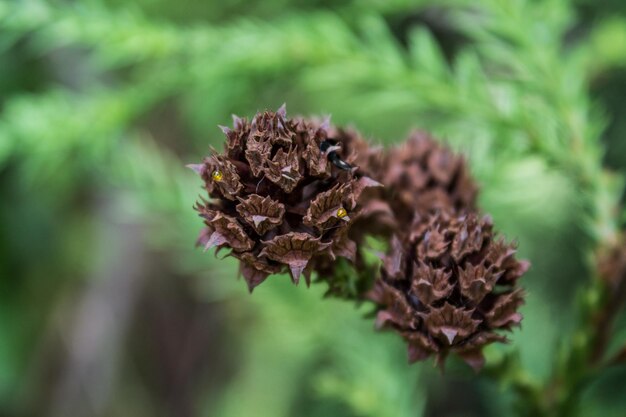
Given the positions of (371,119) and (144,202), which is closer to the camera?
(144,202)

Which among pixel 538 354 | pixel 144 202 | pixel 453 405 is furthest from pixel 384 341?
pixel 453 405

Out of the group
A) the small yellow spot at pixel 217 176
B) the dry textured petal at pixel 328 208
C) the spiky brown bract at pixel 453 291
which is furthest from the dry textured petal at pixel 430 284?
the small yellow spot at pixel 217 176

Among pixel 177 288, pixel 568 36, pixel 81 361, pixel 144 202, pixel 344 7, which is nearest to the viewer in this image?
pixel 144 202

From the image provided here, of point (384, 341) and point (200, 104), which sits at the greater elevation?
point (200, 104)

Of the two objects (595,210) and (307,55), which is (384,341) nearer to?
(595,210)

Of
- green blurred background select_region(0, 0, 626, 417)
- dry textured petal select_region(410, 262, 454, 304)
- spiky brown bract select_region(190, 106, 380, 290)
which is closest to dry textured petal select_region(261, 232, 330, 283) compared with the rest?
spiky brown bract select_region(190, 106, 380, 290)

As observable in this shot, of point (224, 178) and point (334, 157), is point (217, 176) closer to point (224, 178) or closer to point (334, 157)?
point (224, 178)
